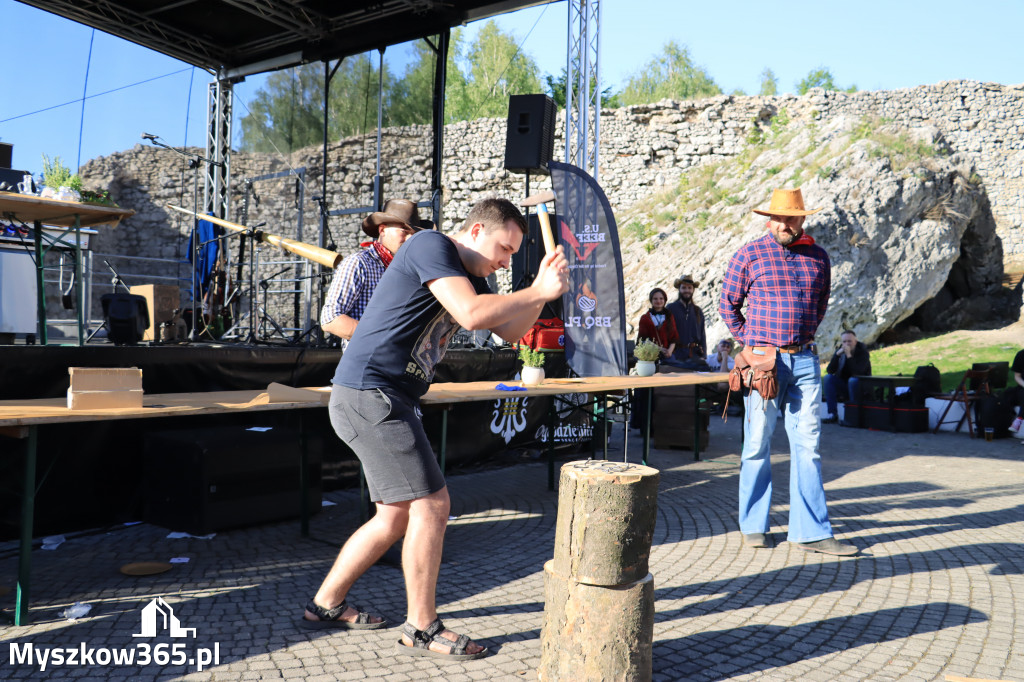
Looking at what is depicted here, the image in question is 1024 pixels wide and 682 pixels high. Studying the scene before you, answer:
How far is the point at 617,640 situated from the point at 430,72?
10.5 metres

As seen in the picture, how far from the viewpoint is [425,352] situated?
2697 millimetres

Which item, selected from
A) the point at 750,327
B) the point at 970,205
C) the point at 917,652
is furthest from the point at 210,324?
the point at 970,205

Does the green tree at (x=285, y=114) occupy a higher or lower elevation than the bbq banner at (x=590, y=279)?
higher

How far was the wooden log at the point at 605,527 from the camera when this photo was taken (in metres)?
2.43

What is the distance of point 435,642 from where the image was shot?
270cm

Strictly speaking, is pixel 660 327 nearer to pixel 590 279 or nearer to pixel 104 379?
pixel 590 279

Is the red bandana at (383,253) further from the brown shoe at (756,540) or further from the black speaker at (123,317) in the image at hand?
the black speaker at (123,317)

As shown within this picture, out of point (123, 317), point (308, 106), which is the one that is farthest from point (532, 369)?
point (308, 106)

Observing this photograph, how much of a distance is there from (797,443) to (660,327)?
5165 millimetres

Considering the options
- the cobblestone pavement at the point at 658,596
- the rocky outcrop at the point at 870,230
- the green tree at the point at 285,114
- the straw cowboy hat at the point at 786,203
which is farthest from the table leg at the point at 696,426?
the green tree at the point at 285,114

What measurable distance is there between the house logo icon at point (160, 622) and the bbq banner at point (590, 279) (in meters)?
4.29

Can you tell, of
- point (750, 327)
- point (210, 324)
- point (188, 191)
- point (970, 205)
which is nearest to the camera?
A: point (750, 327)

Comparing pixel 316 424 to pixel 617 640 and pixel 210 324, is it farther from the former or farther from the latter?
pixel 210 324

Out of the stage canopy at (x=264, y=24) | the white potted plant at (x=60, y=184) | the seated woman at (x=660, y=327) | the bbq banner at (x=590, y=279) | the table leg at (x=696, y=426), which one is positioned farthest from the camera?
→ the stage canopy at (x=264, y=24)
